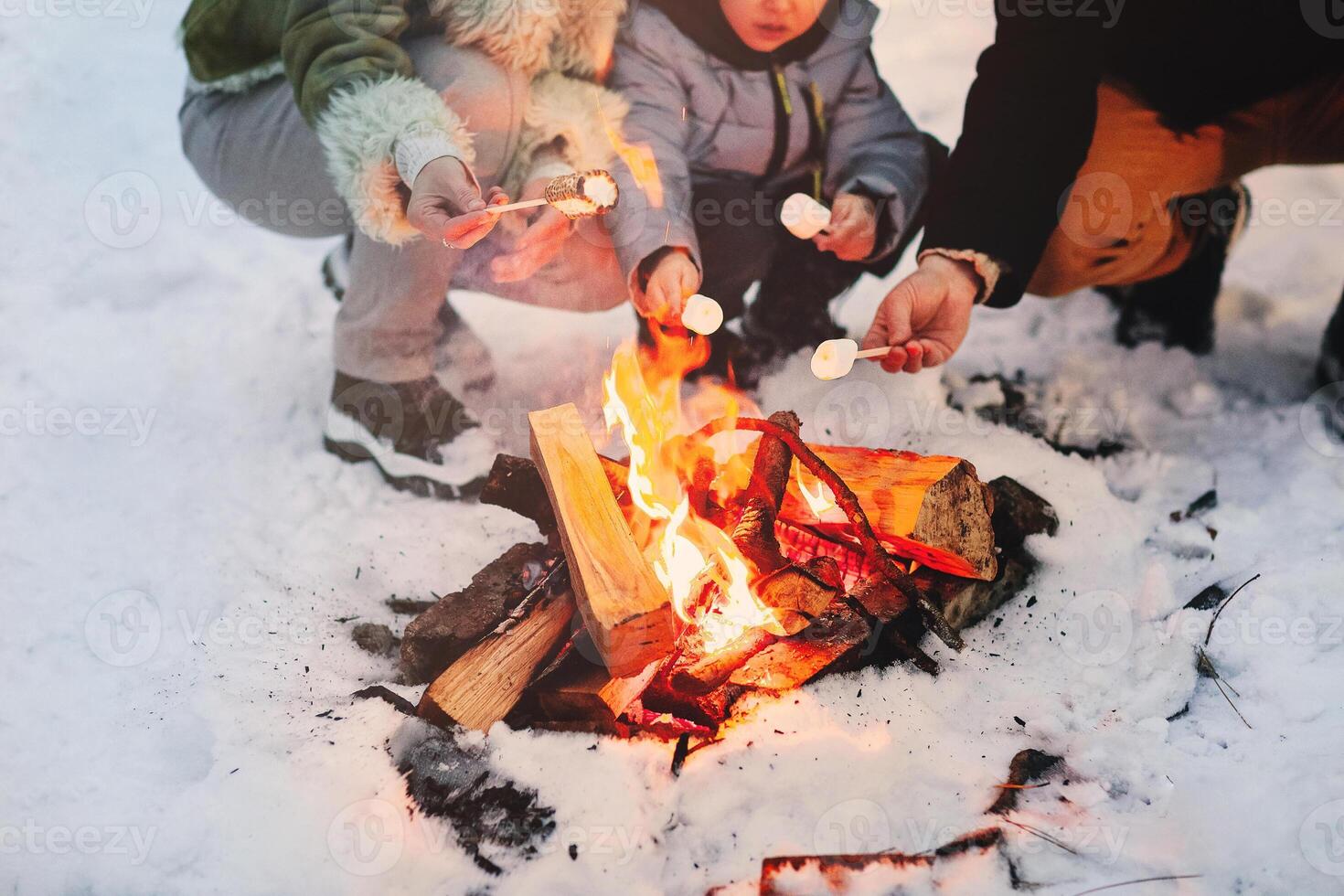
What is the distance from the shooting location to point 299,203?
243 cm

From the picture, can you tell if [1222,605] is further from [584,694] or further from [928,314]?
[584,694]

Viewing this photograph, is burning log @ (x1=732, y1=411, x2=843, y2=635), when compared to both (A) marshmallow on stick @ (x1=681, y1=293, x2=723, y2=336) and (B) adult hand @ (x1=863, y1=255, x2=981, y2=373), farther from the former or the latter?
(B) adult hand @ (x1=863, y1=255, x2=981, y2=373)

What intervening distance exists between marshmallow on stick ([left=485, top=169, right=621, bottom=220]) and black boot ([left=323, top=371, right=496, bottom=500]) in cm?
79

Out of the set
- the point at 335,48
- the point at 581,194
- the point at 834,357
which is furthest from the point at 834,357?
the point at 335,48

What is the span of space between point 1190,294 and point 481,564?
7.67 ft

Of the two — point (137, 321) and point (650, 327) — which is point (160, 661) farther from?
point (650, 327)

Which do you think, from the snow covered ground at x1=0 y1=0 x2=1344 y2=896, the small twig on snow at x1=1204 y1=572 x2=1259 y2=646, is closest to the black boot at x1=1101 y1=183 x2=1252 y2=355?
the snow covered ground at x1=0 y1=0 x2=1344 y2=896

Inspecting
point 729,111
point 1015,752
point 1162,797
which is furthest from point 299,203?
point 1162,797

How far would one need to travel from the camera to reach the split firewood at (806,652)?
5.47 feet

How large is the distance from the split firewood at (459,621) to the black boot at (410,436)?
623mm

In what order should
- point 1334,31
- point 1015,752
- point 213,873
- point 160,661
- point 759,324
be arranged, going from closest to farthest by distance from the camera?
point 213,873 < point 1015,752 < point 160,661 < point 1334,31 < point 759,324

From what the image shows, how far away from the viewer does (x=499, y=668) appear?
5.47 ft

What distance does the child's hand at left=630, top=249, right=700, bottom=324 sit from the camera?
222cm

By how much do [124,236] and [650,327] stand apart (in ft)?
5.60
